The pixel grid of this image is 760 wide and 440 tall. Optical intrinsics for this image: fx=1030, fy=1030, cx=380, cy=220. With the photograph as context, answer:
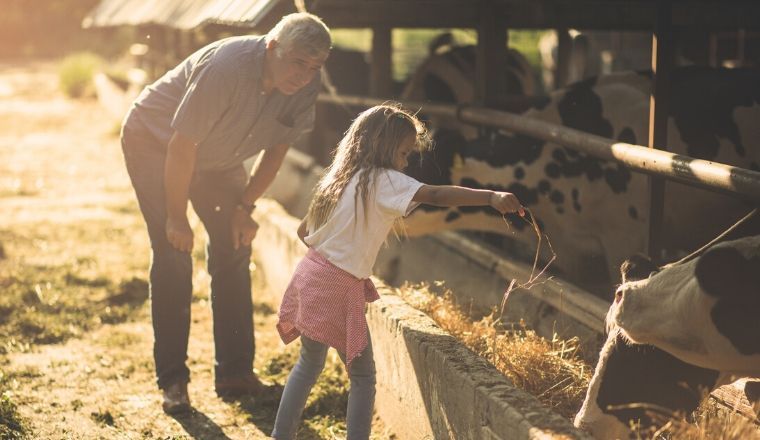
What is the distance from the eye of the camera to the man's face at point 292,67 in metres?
3.87

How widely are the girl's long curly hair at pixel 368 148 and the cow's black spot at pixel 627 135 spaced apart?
2.56 m

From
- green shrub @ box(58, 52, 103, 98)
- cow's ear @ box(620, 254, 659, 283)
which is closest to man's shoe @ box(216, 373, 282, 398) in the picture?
cow's ear @ box(620, 254, 659, 283)

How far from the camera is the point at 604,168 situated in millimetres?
5910

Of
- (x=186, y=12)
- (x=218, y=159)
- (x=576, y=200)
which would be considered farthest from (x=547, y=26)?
(x=218, y=159)

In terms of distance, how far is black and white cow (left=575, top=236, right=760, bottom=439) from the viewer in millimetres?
3029

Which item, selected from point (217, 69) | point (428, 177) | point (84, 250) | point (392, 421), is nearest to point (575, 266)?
point (428, 177)

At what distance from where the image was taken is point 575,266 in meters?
5.75

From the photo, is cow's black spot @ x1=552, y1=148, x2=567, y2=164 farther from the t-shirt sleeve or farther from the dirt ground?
the t-shirt sleeve

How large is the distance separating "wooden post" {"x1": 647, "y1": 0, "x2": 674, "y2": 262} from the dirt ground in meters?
1.48

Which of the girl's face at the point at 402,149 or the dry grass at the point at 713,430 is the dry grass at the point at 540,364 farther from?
the girl's face at the point at 402,149

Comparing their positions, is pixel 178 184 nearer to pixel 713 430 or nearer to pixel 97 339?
pixel 97 339

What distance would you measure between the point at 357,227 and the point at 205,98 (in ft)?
3.11

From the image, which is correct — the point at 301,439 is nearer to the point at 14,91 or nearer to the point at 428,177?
the point at 428,177

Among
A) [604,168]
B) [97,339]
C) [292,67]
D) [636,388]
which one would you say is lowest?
[97,339]
